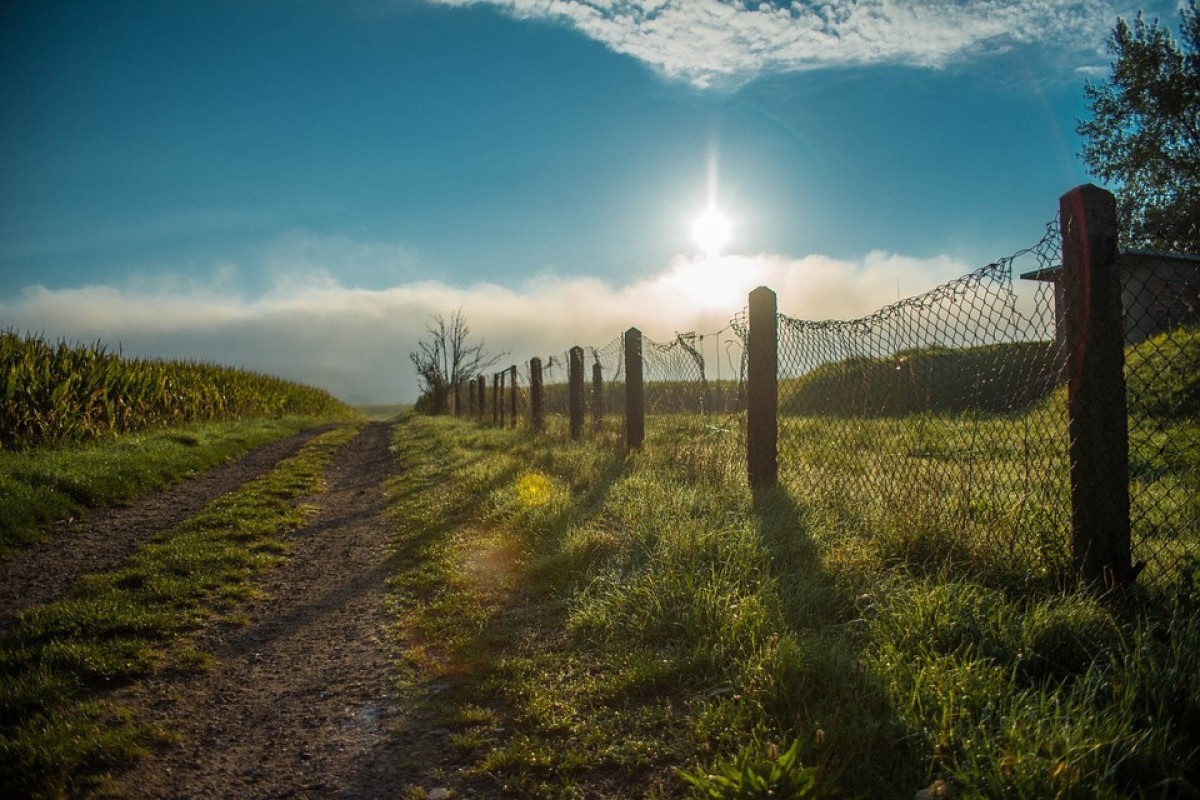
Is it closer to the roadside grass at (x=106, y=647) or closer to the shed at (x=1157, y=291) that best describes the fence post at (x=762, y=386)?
the shed at (x=1157, y=291)

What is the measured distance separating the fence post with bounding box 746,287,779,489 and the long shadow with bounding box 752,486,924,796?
2.21 m

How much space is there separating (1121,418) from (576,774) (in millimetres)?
2993

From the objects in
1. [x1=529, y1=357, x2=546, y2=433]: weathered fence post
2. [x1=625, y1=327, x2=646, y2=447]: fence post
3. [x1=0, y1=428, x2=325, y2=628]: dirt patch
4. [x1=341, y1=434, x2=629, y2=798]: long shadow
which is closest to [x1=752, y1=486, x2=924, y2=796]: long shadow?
[x1=341, y1=434, x2=629, y2=798]: long shadow

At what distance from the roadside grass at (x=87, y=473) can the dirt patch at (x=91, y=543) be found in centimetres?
20

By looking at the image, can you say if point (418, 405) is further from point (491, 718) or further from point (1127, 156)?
point (491, 718)

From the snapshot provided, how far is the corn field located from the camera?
11398mm

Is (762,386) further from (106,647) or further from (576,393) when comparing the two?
(576,393)

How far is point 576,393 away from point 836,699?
9.57 meters

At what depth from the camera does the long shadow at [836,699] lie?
7.84 feet

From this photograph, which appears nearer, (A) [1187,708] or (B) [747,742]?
(A) [1187,708]

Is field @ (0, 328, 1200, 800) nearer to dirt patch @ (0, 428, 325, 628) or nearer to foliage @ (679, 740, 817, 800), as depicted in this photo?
foliage @ (679, 740, 817, 800)

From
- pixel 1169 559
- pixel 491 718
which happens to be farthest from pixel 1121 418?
pixel 491 718

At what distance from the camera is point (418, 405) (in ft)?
156

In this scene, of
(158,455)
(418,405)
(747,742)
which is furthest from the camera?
(418,405)
